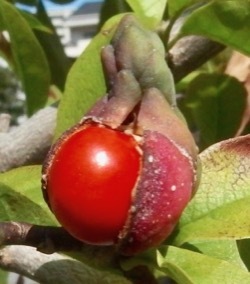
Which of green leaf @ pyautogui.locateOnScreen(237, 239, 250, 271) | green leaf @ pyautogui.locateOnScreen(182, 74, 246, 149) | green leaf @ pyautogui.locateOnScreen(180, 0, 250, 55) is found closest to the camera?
green leaf @ pyautogui.locateOnScreen(237, 239, 250, 271)

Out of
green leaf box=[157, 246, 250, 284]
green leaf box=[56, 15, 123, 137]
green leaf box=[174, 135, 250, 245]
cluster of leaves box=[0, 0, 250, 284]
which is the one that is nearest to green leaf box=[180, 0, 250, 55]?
cluster of leaves box=[0, 0, 250, 284]

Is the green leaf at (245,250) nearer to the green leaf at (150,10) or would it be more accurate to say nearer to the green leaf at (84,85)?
the green leaf at (84,85)

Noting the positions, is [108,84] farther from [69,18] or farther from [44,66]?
[69,18]

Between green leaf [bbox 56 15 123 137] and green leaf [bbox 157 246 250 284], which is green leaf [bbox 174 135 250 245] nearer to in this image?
green leaf [bbox 157 246 250 284]

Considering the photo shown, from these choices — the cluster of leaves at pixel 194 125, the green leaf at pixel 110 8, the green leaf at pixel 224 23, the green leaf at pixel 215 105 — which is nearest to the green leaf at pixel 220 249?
the cluster of leaves at pixel 194 125

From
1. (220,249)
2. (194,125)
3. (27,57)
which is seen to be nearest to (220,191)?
(220,249)

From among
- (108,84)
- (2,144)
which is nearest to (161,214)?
(108,84)

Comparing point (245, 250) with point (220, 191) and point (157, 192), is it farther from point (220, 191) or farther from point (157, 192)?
point (157, 192)
